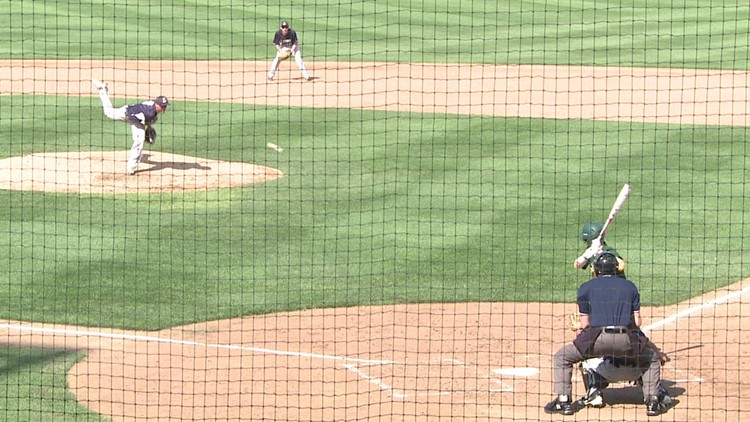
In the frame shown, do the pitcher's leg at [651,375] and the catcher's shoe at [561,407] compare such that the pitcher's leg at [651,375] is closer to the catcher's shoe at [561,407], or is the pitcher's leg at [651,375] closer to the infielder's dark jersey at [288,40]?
the catcher's shoe at [561,407]

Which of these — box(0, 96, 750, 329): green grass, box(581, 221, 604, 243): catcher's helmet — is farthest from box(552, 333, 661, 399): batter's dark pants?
box(0, 96, 750, 329): green grass

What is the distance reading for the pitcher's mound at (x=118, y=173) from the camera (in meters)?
19.3

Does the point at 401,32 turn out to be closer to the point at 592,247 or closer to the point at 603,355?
the point at 592,247

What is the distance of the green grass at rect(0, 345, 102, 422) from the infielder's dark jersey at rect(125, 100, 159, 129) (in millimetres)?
7121

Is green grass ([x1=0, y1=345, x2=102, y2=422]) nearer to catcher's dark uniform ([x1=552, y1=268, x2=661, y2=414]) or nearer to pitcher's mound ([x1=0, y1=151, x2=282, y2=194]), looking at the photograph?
catcher's dark uniform ([x1=552, y1=268, x2=661, y2=414])

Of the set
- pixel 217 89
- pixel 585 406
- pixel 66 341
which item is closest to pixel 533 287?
pixel 585 406

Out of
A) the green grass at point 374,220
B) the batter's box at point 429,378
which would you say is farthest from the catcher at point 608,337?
the green grass at point 374,220

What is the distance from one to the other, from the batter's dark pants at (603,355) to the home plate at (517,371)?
3.00ft

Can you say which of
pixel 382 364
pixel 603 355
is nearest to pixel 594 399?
pixel 603 355

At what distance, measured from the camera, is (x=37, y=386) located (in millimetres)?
12094

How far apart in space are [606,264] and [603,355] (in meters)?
0.72

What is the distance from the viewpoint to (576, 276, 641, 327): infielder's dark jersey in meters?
11.2

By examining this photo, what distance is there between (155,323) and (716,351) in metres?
5.29

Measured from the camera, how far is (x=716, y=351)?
42.6 feet
